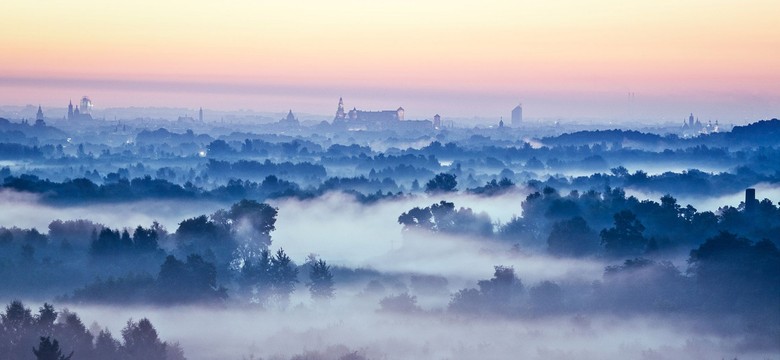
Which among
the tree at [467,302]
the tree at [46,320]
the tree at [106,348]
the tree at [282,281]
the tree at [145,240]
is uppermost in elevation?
the tree at [46,320]

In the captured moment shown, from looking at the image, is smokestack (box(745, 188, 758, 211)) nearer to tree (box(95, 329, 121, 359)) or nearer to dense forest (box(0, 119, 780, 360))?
A: dense forest (box(0, 119, 780, 360))

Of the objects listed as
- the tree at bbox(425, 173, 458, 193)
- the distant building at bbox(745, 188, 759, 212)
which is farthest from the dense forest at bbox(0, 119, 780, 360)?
the tree at bbox(425, 173, 458, 193)

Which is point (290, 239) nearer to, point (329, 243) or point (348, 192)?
point (329, 243)

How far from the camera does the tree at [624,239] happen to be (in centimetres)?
7138

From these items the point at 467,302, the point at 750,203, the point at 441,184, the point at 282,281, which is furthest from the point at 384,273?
the point at 441,184

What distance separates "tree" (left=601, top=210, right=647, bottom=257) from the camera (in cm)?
7138

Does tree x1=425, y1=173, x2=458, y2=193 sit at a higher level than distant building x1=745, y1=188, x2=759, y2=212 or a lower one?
lower

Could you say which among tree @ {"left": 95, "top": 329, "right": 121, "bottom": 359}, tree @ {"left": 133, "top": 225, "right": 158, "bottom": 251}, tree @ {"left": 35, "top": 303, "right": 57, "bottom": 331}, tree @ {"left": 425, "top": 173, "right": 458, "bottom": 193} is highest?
tree @ {"left": 35, "top": 303, "right": 57, "bottom": 331}

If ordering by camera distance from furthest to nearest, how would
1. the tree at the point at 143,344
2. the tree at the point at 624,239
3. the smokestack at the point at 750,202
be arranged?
the smokestack at the point at 750,202 < the tree at the point at 624,239 < the tree at the point at 143,344

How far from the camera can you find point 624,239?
72000 mm

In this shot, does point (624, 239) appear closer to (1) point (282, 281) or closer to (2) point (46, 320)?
(1) point (282, 281)

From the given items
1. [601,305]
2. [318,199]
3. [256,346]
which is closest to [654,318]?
[601,305]

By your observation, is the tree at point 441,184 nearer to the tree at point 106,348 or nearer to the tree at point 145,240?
the tree at point 145,240

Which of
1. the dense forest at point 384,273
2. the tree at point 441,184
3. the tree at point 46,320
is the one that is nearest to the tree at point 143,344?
the dense forest at point 384,273
